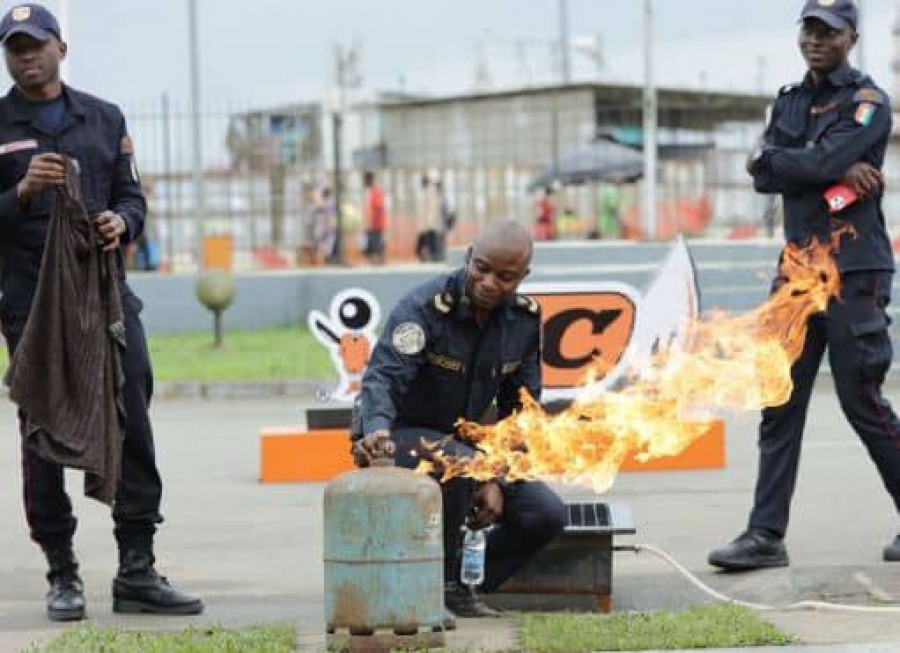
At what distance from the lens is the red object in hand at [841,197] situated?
24.8 feet

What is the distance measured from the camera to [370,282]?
24.0 metres

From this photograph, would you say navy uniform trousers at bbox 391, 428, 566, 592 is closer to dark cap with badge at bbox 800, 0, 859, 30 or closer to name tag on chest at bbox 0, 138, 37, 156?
name tag on chest at bbox 0, 138, 37, 156

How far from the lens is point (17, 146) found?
701 centimetres

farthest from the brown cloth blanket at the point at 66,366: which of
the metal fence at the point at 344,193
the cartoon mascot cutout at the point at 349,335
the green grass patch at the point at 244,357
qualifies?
the metal fence at the point at 344,193

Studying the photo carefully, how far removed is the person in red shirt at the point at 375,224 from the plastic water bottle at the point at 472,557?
22072 millimetres

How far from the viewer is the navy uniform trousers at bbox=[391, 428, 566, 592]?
678 centimetres

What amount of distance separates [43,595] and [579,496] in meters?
3.52

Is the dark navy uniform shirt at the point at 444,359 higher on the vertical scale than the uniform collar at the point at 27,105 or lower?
lower

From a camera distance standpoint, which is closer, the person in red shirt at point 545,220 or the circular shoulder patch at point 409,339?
the circular shoulder patch at point 409,339

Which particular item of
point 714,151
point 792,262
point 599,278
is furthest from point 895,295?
point 714,151

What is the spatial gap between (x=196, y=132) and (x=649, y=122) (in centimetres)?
Answer: 582

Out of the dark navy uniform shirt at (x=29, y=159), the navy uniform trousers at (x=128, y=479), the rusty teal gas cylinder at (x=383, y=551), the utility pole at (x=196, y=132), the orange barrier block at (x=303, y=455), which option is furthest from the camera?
the utility pole at (x=196, y=132)

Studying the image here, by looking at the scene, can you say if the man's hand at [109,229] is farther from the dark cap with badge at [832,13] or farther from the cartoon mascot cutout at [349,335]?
the cartoon mascot cutout at [349,335]

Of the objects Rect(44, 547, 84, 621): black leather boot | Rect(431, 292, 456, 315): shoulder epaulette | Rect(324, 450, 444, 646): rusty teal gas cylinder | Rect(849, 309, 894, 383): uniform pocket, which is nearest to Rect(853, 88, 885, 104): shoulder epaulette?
Rect(849, 309, 894, 383): uniform pocket
